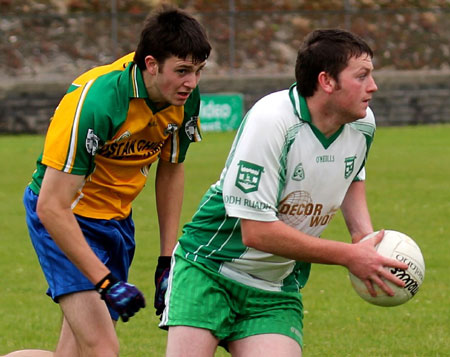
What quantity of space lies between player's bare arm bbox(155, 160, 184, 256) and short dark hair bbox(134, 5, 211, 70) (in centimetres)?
84

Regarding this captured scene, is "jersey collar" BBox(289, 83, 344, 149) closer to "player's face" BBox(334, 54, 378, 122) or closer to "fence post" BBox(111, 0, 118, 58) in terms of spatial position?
"player's face" BBox(334, 54, 378, 122)

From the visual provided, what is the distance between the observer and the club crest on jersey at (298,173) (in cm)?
473

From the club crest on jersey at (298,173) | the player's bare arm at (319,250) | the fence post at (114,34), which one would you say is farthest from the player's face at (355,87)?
the fence post at (114,34)

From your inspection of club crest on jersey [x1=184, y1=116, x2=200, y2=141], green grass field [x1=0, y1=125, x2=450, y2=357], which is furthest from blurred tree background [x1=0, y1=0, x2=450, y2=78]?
club crest on jersey [x1=184, y1=116, x2=200, y2=141]

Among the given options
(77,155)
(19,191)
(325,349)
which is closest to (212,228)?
(77,155)

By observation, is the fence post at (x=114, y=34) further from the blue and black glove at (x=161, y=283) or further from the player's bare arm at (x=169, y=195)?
the blue and black glove at (x=161, y=283)

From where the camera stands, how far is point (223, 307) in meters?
4.92

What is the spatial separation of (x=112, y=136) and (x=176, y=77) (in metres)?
0.41

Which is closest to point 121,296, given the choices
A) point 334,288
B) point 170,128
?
point 170,128

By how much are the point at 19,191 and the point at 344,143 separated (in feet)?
36.7

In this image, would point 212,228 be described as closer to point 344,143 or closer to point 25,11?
point 344,143

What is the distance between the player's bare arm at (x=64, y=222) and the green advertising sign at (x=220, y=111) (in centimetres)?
2051

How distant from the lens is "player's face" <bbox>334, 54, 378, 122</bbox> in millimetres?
4609

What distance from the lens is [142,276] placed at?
→ 9578 mm
